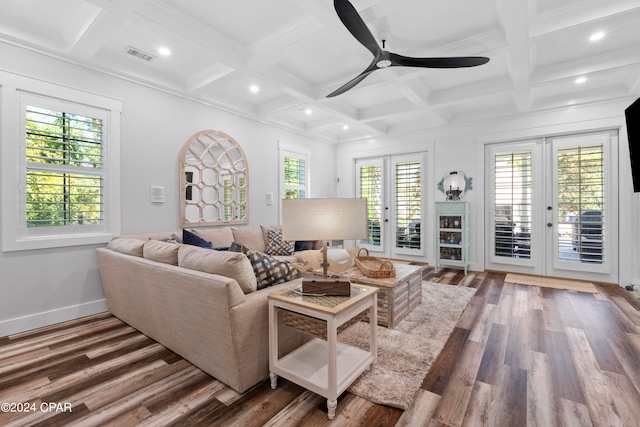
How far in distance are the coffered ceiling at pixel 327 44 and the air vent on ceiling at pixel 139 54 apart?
0.02 meters

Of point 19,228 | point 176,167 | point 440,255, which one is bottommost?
point 440,255

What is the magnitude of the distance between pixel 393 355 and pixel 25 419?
2.24 m

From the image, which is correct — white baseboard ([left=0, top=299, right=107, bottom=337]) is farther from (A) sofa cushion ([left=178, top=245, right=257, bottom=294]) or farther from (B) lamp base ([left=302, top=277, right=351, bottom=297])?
(B) lamp base ([left=302, top=277, right=351, bottom=297])

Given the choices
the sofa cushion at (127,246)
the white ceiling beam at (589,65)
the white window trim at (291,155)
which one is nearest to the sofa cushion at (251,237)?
the white window trim at (291,155)

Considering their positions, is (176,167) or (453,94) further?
(453,94)

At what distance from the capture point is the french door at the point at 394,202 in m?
5.89

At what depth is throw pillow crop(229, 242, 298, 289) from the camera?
2057mm

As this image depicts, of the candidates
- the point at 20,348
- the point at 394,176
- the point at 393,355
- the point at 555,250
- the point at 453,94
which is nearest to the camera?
the point at 393,355

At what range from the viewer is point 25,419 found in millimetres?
1638

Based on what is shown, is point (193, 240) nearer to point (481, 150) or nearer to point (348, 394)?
point (348, 394)

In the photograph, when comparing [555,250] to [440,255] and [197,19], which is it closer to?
[440,255]

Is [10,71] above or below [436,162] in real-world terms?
above

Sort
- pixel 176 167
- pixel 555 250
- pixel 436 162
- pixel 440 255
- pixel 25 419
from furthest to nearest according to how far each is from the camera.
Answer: pixel 436 162
pixel 440 255
pixel 555 250
pixel 176 167
pixel 25 419

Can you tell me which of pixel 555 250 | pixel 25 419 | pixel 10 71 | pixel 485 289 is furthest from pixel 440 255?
pixel 10 71
